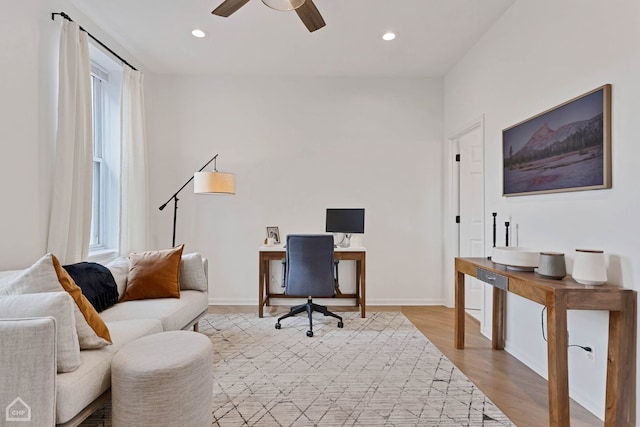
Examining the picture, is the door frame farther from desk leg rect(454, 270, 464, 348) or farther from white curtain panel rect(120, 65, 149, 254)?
white curtain panel rect(120, 65, 149, 254)

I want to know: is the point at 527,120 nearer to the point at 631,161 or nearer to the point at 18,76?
the point at 631,161

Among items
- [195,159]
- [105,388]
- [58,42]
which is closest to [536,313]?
[105,388]

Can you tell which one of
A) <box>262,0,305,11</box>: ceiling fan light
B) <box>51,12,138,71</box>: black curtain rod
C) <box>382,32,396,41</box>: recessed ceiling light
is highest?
<box>382,32,396,41</box>: recessed ceiling light

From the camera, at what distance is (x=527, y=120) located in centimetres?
249

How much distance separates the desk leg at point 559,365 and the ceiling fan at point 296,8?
219cm

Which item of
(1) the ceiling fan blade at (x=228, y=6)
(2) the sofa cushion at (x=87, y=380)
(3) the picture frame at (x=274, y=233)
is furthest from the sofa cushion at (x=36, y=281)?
(3) the picture frame at (x=274, y=233)

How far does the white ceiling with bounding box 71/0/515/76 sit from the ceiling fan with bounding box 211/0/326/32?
567 millimetres

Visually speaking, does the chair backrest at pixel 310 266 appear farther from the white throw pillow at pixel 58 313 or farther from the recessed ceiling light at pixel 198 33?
the recessed ceiling light at pixel 198 33

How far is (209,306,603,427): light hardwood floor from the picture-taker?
1885 mm

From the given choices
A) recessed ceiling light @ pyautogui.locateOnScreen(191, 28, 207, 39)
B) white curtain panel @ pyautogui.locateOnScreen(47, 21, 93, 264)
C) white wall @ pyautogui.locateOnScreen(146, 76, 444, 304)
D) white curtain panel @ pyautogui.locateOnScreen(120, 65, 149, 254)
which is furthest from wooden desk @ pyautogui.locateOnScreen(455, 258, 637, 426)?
white curtain panel @ pyautogui.locateOnScreen(120, 65, 149, 254)

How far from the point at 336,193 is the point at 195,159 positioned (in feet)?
6.15

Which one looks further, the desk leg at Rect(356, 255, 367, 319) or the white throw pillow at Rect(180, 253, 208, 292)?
the desk leg at Rect(356, 255, 367, 319)

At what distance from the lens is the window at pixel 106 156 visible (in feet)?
11.0

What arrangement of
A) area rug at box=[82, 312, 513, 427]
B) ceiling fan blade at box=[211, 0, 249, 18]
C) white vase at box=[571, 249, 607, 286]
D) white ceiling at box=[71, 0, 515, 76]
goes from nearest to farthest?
white vase at box=[571, 249, 607, 286] < area rug at box=[82, 312, 513, 427] < ceiling fan blade at box=[211, 0, 249, 18] < white ceiling at box=[71, 0, 515, 76]
